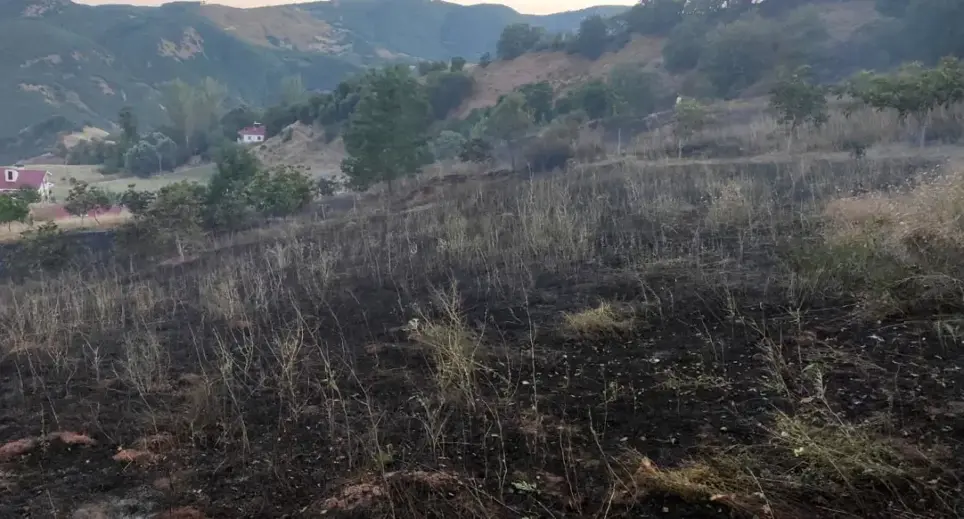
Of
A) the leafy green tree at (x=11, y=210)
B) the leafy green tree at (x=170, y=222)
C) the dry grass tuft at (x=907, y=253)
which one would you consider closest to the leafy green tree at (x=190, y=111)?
the leafy green tree at (x=11, y=210)

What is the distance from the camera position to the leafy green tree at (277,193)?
1691 centimetres

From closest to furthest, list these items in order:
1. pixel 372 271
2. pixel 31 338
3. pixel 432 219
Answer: pixel 31 338
pixel 372 271
pixel 432 219

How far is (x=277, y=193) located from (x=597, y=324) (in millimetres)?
13547

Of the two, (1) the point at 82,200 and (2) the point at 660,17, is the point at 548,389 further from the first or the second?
(2) the point at 660,17

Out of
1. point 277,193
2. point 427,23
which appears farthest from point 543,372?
point 427,23

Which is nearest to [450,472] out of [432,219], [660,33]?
[432,219]

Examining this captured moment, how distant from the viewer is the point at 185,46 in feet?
426

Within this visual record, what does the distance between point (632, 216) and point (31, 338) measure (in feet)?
26.6

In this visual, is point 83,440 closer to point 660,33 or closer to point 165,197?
point 165,197

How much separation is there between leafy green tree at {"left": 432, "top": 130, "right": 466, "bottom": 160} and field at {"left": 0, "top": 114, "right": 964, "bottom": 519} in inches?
851

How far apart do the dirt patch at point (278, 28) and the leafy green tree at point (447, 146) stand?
5210 inches

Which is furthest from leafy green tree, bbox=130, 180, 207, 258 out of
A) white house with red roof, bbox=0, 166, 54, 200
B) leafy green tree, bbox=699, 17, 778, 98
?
white house with red roof, bbox=0, 166, 54, 200

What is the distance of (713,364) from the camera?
4238 mm

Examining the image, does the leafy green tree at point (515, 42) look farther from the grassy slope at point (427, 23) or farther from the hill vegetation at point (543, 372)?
the grassy slope at point (427, 23)
